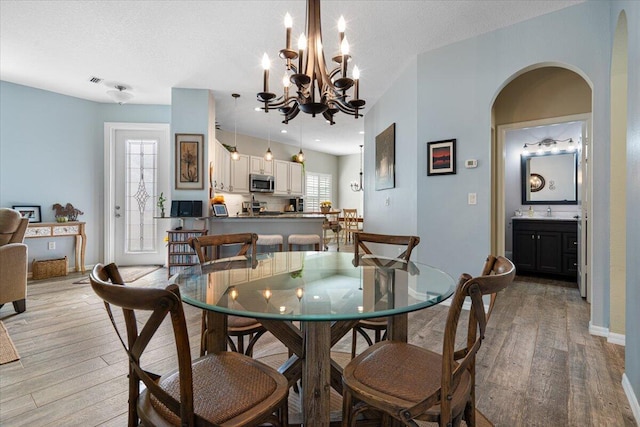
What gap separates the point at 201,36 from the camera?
307 cm

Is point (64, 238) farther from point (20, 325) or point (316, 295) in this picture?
point (316, 295)

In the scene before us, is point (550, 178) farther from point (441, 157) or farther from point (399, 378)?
point (399, 378)

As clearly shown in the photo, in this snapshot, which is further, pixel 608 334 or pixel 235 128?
pixel 235 128

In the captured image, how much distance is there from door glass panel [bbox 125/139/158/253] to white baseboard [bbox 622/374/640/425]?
5.73m

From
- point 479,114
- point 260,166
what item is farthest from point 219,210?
point 479,114

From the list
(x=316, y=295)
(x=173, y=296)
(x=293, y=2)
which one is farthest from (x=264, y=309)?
(x=293, y=2)

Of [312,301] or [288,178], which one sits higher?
[288,178]

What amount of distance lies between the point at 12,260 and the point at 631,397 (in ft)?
15.1

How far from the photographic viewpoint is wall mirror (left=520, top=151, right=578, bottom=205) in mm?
4562

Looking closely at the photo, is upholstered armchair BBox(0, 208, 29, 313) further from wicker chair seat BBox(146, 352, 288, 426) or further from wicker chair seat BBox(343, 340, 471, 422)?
wicker chair seat BBox(343, 340, 471, 422)

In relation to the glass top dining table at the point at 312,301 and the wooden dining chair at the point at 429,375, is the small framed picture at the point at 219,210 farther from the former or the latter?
the wooden dining chair at the point at 429,375

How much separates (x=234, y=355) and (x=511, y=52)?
11.2 feet

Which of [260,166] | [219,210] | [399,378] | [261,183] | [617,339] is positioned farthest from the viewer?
[260,166]

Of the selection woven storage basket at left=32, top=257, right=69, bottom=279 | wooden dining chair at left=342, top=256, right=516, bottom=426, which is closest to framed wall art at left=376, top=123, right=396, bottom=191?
wooden dining chair at left=342, top=256, right=516, bottom=426
